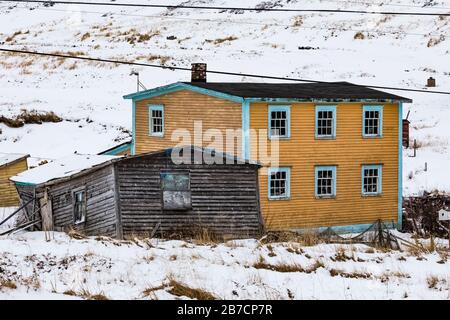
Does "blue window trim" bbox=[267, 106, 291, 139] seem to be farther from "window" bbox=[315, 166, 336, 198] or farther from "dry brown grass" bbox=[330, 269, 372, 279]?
"dry brown grass" bbox=[330, 269, 372, 279]

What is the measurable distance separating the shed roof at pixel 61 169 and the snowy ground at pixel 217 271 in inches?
333

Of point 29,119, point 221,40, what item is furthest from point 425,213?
point 221,40

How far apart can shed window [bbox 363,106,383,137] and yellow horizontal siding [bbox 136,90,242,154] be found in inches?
234

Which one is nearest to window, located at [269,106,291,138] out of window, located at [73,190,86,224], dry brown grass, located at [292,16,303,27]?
window, located at [73,190,86,224]

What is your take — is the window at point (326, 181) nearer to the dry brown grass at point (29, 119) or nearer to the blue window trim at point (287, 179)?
the blue window trim at point (287, 179)

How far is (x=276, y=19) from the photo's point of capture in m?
87.4

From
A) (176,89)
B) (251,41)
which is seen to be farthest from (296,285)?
(251,41)

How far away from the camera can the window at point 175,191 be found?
2327cm

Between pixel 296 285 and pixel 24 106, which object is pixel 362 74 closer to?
pixel 24 106

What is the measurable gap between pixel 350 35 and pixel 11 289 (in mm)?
69960

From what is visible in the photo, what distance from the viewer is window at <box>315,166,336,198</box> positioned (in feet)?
100

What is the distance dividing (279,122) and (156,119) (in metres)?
5.84

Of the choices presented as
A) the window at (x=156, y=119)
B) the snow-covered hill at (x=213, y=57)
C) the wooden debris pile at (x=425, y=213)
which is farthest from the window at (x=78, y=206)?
the snow-covered hill at (x=213, y=57)

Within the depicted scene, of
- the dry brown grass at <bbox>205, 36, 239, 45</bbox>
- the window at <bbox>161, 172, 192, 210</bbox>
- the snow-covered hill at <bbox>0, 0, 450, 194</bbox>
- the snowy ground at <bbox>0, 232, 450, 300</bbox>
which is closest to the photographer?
the snowy ground at <bbox>0, 232, 450, 300</bbox>
